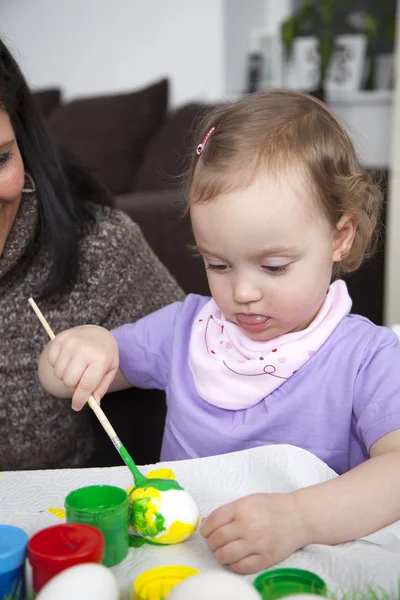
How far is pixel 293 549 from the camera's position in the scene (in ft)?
2.26

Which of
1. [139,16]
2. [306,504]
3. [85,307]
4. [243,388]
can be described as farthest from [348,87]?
[306,504]

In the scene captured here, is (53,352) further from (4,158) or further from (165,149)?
(165,149)

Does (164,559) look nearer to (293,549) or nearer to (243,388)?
(293,549)

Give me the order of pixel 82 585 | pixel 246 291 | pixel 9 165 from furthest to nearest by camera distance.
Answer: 1. pixel 9 165
2. pixel 246 291
3. pixel 82 585

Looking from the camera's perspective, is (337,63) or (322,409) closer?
(322,409)

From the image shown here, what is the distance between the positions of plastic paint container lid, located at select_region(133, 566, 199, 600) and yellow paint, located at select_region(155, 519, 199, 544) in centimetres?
6

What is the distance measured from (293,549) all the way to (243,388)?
304mm

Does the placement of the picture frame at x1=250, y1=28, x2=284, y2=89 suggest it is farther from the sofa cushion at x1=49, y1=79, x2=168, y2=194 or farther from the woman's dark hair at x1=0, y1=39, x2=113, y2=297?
the woman's dark hair at x1=0, y1=39, x2=113, y2=297

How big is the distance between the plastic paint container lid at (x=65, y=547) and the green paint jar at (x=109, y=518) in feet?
0.09

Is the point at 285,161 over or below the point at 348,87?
over

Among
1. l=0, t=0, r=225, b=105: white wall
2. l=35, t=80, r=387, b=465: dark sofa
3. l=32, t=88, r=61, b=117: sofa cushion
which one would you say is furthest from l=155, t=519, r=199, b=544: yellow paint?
l=32, t=88, r=61, b=117: sofa cushion

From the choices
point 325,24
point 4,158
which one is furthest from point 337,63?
point 4,158

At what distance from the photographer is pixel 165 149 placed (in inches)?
123

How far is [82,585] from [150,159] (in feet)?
9.10
